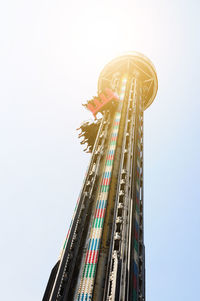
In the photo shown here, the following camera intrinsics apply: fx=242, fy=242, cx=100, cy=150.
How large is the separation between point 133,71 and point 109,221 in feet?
111

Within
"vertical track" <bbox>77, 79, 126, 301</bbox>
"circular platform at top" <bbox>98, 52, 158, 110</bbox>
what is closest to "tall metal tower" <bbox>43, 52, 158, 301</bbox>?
"vertical track" <bbox>77, 79, 126, 301</bbox>

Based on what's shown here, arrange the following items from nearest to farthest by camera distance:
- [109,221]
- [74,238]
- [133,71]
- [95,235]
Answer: [74,238]
[95,235]
[109,221]
[133,71]

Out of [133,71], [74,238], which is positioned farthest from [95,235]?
[133,71]

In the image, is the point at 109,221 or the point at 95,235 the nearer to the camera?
the point at 95,235

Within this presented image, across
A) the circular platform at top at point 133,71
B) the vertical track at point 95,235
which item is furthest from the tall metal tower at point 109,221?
the circular platform at top at point 133,71

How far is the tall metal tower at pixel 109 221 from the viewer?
16766 mm

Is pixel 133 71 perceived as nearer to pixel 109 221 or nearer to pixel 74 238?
pixel 109 221

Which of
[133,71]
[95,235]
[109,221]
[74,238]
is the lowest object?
[74,238]

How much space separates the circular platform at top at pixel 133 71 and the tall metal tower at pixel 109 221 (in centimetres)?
1137

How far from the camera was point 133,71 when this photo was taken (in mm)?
46812

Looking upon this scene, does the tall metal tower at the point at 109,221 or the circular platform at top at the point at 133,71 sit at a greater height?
the circular platform at top at the point at 133,71

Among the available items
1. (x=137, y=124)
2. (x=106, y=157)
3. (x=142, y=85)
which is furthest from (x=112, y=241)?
(x=142, y=85)

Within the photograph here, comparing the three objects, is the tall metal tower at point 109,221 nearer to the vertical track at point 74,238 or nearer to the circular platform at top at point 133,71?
the vertical track at point 74,238

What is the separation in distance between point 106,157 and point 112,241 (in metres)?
10.6
